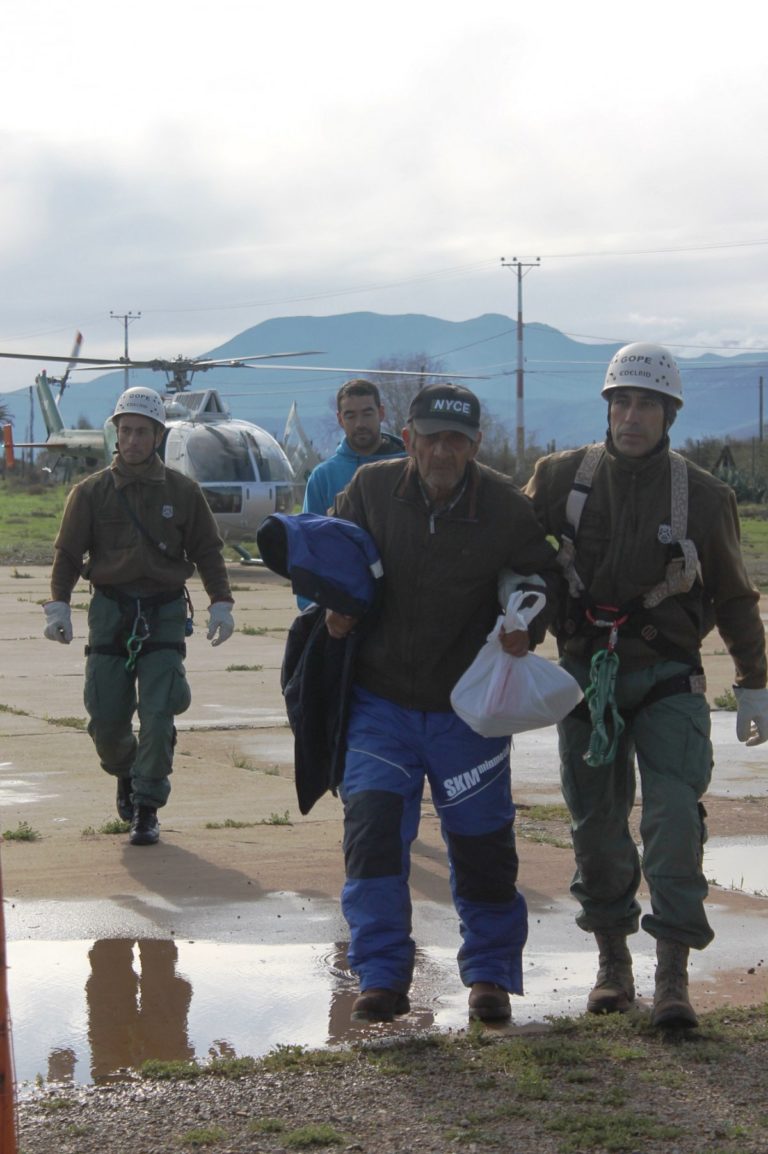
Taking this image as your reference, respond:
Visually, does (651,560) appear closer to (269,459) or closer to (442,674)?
(442,674)

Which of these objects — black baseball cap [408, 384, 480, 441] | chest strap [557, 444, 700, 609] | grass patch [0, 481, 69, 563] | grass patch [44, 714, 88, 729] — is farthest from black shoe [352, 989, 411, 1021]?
grass patch [0, 481, 69, 563]

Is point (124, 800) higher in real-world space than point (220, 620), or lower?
lower

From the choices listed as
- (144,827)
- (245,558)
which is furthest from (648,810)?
(245,558)

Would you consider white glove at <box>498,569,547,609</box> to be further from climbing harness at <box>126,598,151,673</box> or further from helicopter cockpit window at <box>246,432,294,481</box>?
helicopter cockpit window at <box>246,432,294,481</box>

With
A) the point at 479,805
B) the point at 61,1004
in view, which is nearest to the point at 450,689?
the point at 479,805

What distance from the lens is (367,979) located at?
16.4 feet

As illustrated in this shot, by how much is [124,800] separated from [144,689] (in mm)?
599

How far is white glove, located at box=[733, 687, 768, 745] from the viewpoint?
213 inches

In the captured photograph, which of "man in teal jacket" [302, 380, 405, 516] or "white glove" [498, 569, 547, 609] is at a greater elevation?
"man in teal jacket" [302, 380, 405, 516]

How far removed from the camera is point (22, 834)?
7.59m

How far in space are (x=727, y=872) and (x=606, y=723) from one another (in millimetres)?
2096

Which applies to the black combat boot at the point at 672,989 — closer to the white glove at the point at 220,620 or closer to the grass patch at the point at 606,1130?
the grass patch at the point at 606,1130

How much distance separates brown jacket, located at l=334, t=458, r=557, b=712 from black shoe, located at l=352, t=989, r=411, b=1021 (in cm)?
87

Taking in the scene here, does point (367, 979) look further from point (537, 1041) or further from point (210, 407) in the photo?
point (210, 407)
